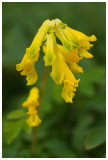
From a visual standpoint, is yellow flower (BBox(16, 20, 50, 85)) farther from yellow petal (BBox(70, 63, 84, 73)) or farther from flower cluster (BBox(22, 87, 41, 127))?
flower cluster (BBox(22, 87, 41, 127))

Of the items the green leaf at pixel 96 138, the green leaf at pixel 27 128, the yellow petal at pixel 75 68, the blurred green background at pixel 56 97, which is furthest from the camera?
the blurred green background at pixel 56 97

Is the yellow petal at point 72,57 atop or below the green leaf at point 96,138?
atop

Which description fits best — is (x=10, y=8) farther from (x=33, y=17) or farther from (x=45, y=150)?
(x=45, y=150)

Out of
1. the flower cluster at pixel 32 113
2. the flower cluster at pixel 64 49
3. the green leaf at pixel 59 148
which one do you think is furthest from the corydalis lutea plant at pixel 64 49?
the green leaf at pixel 59 148

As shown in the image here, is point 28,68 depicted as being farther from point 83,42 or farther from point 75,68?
point 83,42

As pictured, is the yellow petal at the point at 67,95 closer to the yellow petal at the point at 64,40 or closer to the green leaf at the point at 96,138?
the yellow petal at the point at 64,40

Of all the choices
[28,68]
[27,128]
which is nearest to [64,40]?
[28,68]

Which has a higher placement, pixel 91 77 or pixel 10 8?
pixel 10 8

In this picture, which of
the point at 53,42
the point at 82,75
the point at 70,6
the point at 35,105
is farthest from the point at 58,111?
the point at 70,6
